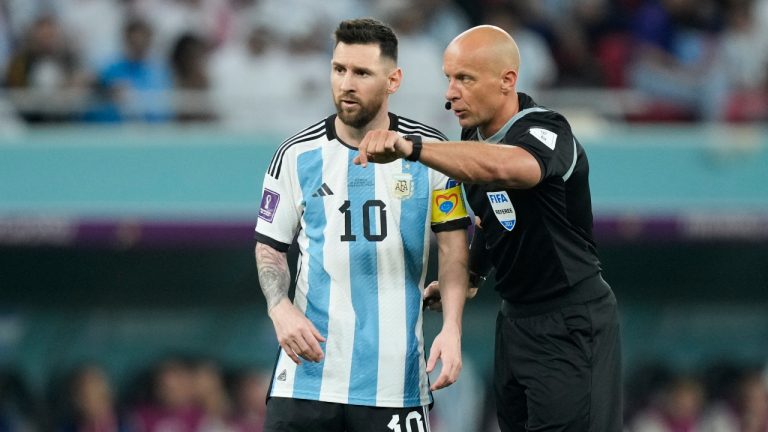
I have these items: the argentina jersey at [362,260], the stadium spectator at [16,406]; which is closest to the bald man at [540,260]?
the argentina jersey at [362,260]

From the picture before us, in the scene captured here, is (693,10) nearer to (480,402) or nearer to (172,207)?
(480,402)

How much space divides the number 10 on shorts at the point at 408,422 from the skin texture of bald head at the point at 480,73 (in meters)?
1.15

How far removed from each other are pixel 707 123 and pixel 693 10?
1287 millimetres

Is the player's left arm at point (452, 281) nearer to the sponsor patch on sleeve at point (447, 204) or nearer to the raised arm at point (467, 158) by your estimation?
the sponsor patch on sleeve at point (447, 204)

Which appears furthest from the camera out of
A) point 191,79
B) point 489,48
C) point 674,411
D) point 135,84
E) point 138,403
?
point 674,411

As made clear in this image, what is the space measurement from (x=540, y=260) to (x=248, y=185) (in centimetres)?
589

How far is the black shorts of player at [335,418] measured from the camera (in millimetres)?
5645

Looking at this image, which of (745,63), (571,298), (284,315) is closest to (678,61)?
(745,63)

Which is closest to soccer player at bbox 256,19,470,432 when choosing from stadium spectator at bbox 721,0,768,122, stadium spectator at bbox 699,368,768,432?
stadium spectator at bbox 721,0,768,122

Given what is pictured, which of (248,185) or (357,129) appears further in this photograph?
(248,185)

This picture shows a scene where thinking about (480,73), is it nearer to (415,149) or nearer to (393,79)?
(393,79)

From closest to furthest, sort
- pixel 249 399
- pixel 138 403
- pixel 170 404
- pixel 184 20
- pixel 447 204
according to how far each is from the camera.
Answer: pixel 447 204
pixel 184 20
pixel 170 404
pixel 138 403
pixel 249 399

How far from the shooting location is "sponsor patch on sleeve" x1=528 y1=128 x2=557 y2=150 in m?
5.38

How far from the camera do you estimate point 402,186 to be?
5695mm
